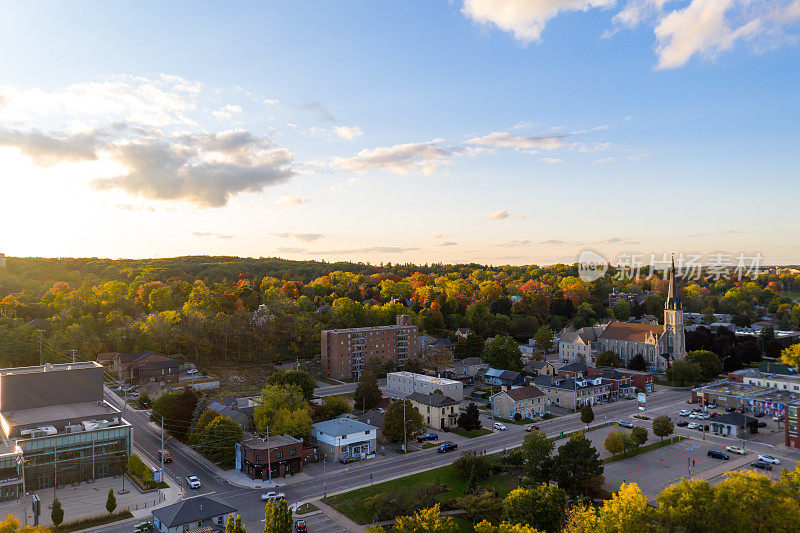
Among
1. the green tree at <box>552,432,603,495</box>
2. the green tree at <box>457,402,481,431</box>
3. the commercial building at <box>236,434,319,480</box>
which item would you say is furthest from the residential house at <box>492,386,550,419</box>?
the commercial building at <box>236,434,319,480</box>

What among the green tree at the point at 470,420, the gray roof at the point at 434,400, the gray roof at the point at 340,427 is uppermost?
the gray roof at the point at 340,427

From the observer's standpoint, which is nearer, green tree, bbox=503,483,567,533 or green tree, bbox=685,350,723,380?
green tree, bbox=503,483,567,533

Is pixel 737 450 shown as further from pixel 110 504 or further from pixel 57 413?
pixel 57 413

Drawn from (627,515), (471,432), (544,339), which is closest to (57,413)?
(471,432)

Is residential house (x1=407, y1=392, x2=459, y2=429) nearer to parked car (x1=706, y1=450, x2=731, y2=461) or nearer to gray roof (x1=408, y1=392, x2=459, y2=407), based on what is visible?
gray roof (x1=408, y1=392, x2=459, y2=407)

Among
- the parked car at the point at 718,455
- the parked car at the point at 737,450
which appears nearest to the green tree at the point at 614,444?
the parked car at the point at 718,455

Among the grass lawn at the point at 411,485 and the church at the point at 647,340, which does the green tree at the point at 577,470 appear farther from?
the church at the point at 647,340
